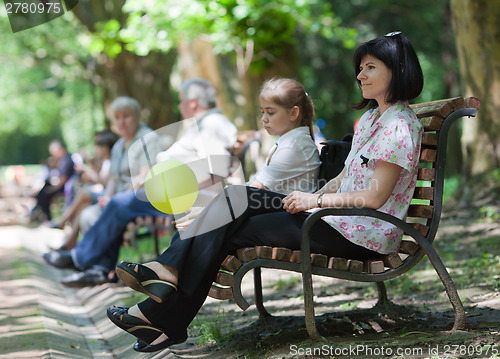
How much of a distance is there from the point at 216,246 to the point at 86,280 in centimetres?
353

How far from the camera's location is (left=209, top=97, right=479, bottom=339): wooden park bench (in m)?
3.40

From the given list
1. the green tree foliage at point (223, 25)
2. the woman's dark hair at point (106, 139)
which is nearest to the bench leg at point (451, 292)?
the green tree foliage at point (223, 25)

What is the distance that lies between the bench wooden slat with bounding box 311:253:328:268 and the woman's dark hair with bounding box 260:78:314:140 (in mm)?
1007

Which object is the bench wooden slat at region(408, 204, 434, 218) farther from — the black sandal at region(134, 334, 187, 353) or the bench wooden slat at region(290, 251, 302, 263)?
the black sandal at region(134, 334, 187, 353)

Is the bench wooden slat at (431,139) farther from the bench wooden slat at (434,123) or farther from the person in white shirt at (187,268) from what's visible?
the person in white shirt at (187,268)

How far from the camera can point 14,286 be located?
656 cm

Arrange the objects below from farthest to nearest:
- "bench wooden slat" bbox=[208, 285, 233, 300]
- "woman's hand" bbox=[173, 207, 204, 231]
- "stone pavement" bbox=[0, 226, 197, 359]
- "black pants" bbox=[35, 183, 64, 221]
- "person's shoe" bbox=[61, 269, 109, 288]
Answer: "black pants" bbox=[35, 183, 64, 221] → "person's shoe" bbox=[61, 269, 109, 288] → "stone pavement" bbox=[0, 226, 197, 359] → "woman's hand" bbox=[173, 207, 204, 231] → "bench wooden slat" bbox=[208, 285, 233, 300]

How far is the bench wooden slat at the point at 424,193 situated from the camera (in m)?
3.54

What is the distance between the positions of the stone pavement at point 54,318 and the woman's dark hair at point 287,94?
1515 millimetres

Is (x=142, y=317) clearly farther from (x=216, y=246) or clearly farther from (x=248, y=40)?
(x=248, y=40)

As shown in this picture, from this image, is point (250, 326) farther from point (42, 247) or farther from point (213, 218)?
point (42, 247)

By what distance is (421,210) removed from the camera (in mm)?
3629

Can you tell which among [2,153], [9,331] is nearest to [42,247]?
[9,331]

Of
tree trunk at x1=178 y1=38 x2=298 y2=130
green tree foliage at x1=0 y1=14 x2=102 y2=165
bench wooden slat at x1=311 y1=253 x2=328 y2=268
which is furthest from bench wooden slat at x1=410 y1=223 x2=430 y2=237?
green tree foliage at x1=0 y1=14 x2=102 y2=165
